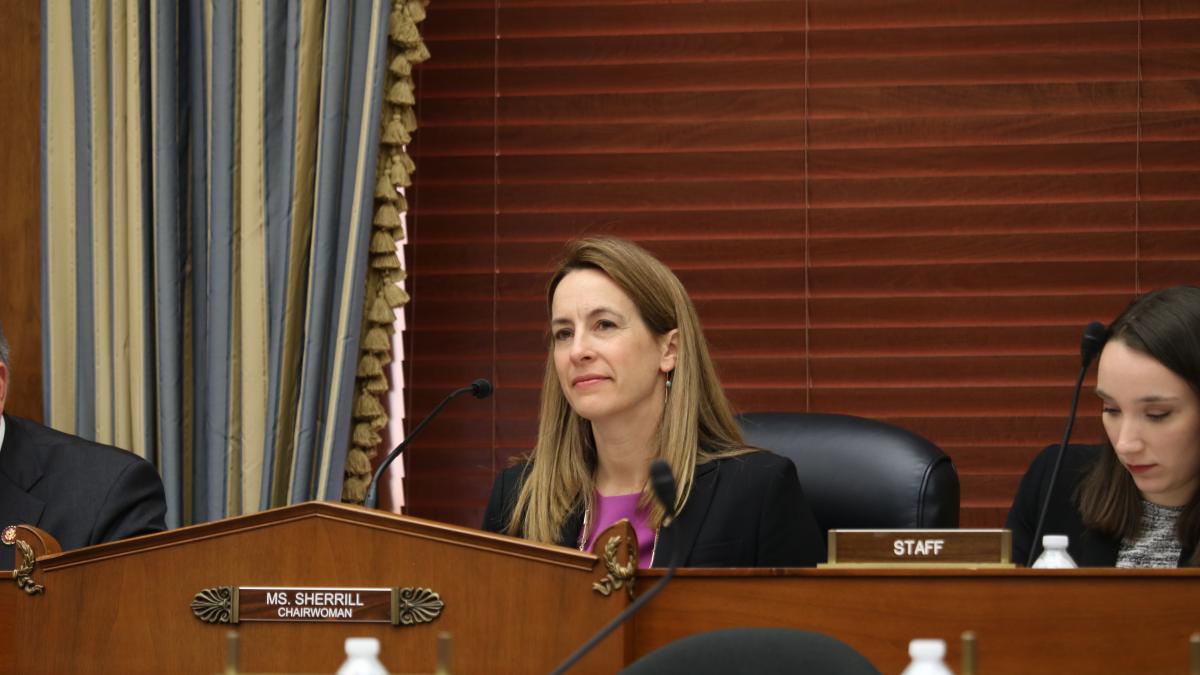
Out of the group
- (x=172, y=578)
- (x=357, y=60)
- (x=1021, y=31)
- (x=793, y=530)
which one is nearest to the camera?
(x=172, y=578)

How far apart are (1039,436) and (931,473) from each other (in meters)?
1.02

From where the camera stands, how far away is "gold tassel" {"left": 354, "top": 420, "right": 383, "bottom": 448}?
3.54m

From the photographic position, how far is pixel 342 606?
186cm

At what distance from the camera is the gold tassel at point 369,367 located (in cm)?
354

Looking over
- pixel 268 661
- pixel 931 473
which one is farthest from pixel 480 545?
pixel 931 473

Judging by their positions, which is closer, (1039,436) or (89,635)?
(89,635)

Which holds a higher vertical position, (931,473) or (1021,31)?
(1021,31)

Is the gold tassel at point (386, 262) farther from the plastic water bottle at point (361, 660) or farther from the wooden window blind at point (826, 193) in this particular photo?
the plastic water bottle at point (361, 660)

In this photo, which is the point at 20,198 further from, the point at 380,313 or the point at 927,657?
the point at 927,657

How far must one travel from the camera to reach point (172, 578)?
192 cm

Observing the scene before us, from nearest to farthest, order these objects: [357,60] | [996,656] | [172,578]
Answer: [996,656], [172,578], [357,60]

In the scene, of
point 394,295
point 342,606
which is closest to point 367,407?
point 394,295

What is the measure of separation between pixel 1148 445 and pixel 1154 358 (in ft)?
0.48

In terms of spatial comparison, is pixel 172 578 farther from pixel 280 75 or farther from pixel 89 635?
pixel 280 75
